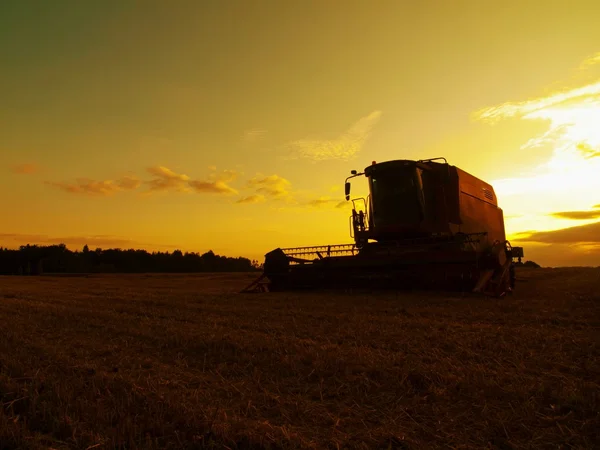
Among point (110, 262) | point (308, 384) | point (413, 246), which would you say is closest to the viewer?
point (308, 384)

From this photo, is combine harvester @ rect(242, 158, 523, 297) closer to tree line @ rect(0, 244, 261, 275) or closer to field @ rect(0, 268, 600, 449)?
field @ rect(0, 268, 600, 449)

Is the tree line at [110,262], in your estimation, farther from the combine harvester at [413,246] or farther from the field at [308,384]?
the field at [308,384]

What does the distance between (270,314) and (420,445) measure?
205 inches

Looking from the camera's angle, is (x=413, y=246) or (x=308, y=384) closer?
(x=308, y=384)

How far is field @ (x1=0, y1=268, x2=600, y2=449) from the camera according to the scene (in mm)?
2561

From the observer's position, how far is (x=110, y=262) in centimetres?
7219

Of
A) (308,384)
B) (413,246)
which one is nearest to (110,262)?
(413,246)

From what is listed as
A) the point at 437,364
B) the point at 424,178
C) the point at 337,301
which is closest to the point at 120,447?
the point at 437,364

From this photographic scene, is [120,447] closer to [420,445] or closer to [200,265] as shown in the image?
[420,445]

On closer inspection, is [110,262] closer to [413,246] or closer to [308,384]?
[413,246]

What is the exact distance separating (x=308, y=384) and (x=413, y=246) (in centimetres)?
852

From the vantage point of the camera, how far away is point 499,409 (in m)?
2.91

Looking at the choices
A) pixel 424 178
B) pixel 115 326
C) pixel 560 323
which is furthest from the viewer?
pixel 424 178

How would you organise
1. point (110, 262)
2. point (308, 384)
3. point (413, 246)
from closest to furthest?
point (308, 384)
point (413, 246)
point (110, 262)
